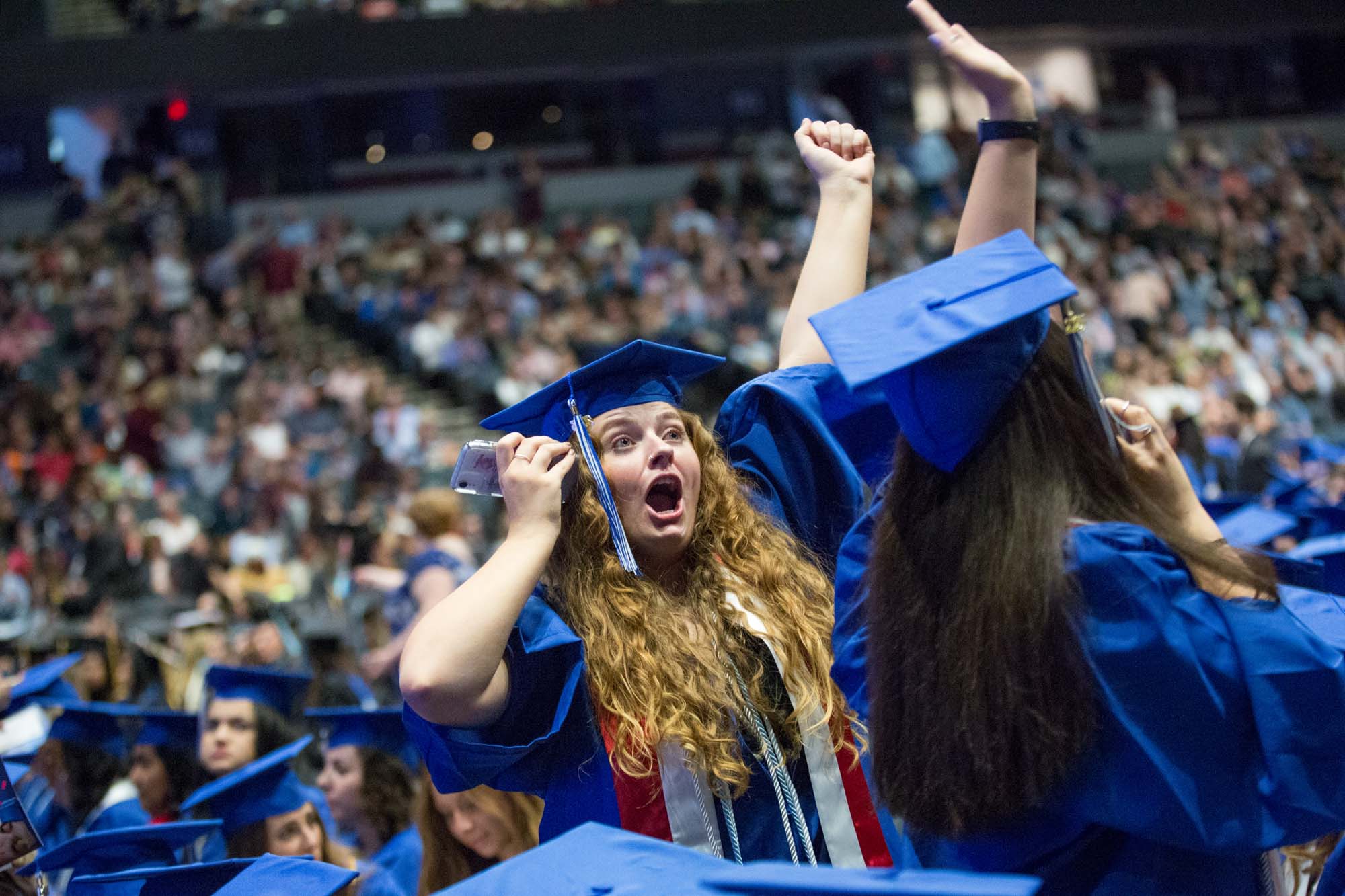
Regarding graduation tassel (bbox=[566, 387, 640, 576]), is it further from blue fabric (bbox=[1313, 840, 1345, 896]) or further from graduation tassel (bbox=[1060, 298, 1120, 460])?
blue fabric (bbox=[1313, 840, 1345, 896])

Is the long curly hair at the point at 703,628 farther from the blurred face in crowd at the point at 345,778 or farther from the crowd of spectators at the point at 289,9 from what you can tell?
the crowd of spectators at the point at 289,9

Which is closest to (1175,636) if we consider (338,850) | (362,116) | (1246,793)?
(1246,793)

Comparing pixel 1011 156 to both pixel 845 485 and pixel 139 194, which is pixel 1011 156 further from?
pixel 139 194

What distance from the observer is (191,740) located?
414cm

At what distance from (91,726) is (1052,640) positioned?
3.59 m

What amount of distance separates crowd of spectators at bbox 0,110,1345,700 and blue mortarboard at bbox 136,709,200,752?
195cm

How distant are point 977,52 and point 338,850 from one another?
2.71m

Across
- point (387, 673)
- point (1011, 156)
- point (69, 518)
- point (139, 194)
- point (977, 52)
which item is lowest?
point (387, 673)

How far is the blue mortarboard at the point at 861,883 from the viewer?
1138mm

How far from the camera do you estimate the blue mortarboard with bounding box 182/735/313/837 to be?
3232mm

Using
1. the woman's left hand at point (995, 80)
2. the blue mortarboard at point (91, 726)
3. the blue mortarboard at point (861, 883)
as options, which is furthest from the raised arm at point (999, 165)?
the blue mortarboard at point (91, 726)

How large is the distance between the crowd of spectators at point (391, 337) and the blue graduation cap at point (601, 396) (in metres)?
3.94

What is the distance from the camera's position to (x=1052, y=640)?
1.45m

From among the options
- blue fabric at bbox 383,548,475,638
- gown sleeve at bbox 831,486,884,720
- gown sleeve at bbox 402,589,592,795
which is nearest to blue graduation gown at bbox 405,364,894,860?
gown sleeve at bbox 402,589,592,795
